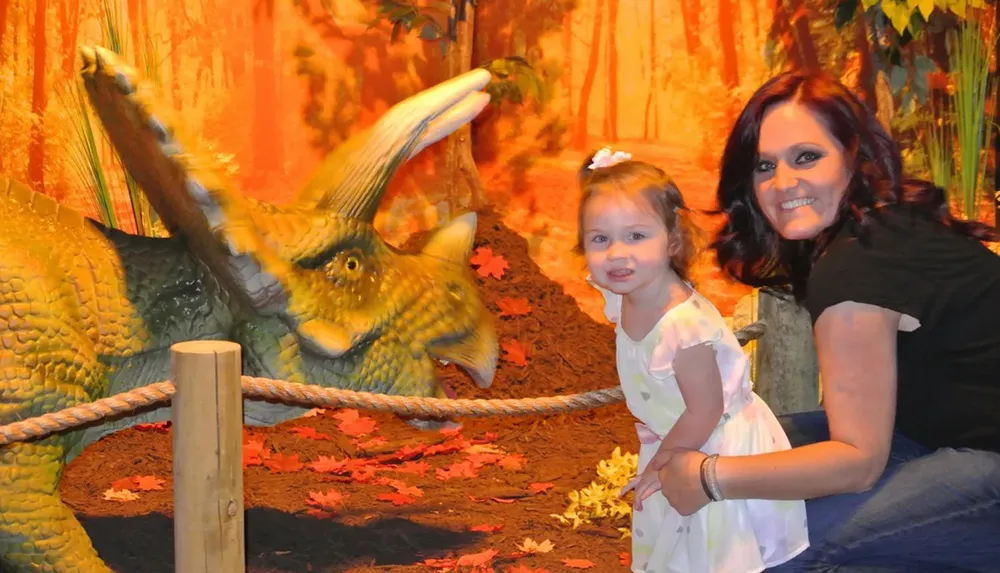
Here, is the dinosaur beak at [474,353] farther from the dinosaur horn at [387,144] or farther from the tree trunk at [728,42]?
the tree trunk at [728,42]

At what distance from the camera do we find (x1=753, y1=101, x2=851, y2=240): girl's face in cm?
197

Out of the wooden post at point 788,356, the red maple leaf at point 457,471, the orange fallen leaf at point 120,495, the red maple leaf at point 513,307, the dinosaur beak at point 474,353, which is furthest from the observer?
the red maple leaf at point 513,307

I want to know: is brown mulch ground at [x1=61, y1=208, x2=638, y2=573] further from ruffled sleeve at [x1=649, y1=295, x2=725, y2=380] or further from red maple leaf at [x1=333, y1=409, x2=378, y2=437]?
ruffled sleeve at [x1=649, y1=295, x2=725, y2=380]

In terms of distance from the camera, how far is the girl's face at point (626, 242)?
196 cm

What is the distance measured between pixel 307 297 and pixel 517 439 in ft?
7.31

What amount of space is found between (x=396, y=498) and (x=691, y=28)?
2.89 m

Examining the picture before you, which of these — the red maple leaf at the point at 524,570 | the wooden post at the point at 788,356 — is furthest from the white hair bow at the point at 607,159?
the red maple leaf at the point at 524,570

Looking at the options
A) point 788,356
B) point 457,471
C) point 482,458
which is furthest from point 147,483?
point 788,356

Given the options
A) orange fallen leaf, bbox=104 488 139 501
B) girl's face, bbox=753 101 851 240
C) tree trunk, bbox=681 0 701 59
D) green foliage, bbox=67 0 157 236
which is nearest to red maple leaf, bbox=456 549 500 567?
orange fallen leaf, bbox=104 488 139 501

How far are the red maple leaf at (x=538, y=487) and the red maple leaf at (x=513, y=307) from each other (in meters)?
1.38

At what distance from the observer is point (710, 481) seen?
1886 mm

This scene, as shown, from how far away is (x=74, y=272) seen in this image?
8.62ft

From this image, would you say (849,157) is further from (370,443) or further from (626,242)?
(370,443)

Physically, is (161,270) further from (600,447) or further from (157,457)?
(600,447)
